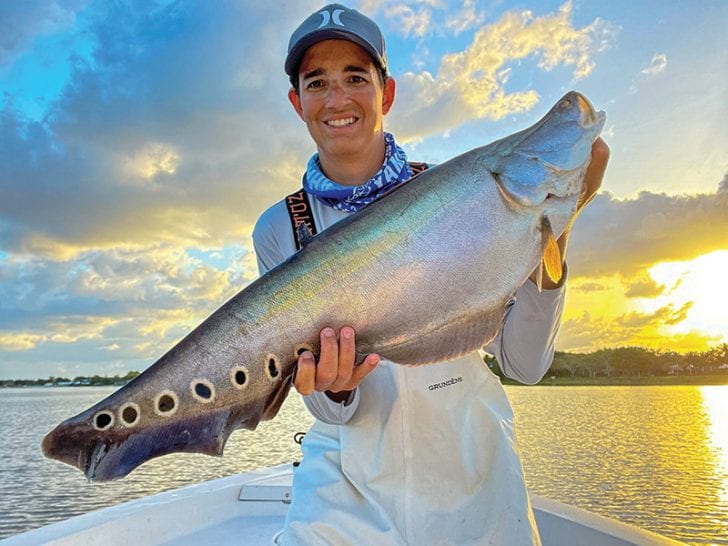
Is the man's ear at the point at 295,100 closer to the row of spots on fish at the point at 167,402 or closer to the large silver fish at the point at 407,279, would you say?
the large silver fish at the point at 407,279

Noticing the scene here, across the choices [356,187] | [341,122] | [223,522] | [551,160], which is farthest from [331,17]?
[223,522]

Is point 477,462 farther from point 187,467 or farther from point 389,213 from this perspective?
point 187,467

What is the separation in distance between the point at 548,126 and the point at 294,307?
1373 mm

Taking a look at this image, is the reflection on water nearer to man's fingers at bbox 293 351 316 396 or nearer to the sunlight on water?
the sunlight on water

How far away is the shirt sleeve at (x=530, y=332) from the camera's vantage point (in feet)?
9.66

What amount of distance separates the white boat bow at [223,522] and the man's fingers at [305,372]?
3.23 metres

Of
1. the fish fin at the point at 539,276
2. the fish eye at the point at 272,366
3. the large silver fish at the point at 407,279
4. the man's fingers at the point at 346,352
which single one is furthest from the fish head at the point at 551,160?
the fish eye at the point at 272,366

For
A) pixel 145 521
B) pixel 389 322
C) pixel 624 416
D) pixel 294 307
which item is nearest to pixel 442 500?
pixel 389 322

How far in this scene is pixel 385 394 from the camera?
3.15 m

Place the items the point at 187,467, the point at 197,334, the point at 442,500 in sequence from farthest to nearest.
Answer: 1. the point at 187,467
2. the point at 442,500
3. the point at 197,334

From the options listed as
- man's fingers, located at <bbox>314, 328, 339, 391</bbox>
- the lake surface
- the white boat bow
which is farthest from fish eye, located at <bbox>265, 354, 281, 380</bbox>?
the lake surface

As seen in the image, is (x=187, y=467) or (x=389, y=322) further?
(x=187, y=467)

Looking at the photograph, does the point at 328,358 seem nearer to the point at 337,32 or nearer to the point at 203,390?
the point at 203,390

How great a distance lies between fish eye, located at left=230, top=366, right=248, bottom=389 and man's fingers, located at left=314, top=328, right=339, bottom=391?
12.4 inches
